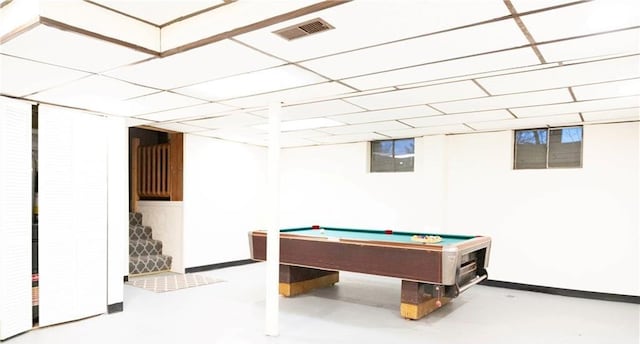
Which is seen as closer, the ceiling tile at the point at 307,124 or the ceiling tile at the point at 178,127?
the ceiling tile at the point at 307,124

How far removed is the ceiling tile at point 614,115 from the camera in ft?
16.3

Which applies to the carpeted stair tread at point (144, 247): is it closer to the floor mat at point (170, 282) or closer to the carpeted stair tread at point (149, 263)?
the carpeted stair tread at point (149, 263)

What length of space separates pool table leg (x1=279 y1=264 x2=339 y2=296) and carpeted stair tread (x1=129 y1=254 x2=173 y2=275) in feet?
8.57

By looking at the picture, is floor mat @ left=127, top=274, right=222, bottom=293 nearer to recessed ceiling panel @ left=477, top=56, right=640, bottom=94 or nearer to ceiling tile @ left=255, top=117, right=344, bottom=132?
ceiling tile @ left=255, top=117, right=344, bottom=132

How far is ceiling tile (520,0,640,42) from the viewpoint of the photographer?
214 cm

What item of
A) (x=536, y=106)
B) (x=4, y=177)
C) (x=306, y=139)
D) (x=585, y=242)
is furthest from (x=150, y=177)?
(x=585, y=242)

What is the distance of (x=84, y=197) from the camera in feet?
15.2

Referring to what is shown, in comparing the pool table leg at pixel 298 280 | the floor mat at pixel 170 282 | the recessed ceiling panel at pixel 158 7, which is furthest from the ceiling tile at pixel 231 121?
the recessed ceiling panel at pixel 158 7

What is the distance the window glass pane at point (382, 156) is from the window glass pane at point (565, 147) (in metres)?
2.56

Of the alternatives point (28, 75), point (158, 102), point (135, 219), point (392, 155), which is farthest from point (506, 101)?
point (135, 219)

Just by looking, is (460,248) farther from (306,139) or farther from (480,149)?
(306,139)

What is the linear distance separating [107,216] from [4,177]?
3.71ft

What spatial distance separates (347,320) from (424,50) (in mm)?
3026

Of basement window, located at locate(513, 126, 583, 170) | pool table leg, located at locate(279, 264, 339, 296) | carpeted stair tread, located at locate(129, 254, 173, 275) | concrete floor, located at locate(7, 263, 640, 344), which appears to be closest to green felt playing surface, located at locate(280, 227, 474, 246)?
pool table leg, located at locate(279, 264, 339, 296)
